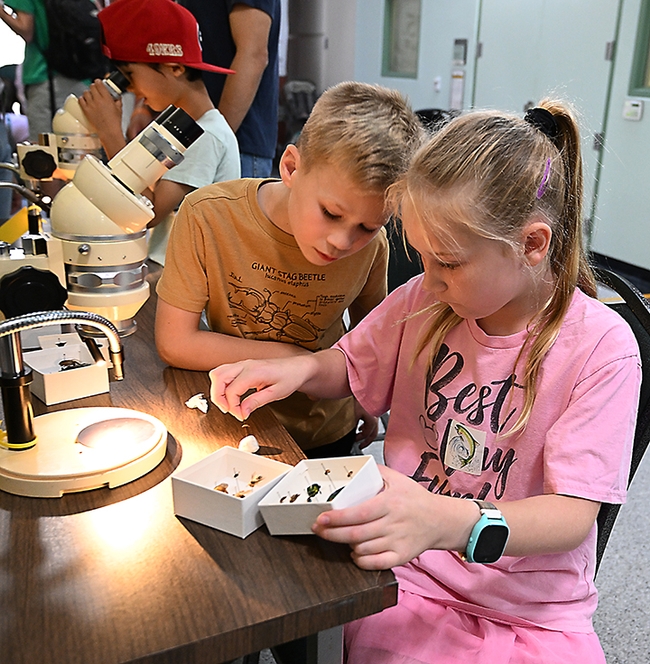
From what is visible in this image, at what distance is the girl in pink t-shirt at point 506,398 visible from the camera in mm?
874

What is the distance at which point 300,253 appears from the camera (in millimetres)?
1317

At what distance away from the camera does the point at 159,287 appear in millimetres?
1285

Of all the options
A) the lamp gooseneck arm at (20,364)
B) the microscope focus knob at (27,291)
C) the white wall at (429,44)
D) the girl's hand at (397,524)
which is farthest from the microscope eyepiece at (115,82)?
the white wall at (429,44)

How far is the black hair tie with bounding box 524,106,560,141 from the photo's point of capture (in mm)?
946

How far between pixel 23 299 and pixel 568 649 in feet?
2.95

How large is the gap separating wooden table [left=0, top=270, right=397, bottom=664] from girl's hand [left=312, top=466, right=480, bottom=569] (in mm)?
24

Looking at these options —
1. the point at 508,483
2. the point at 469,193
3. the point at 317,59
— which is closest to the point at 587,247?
the point at 469,193

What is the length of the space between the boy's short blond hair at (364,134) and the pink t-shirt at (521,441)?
0.80ft

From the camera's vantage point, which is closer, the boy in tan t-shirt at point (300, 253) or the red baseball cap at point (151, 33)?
the boy in tan t-shirt at point (300, 253)

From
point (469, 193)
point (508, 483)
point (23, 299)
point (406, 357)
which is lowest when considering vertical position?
point (508, 483)

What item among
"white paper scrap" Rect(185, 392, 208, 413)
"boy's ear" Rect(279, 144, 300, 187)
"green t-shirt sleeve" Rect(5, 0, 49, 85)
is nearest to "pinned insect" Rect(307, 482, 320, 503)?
"white paper scrap" Rect(185, 392, 208, 413)

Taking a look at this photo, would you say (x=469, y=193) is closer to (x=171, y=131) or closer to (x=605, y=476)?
(x=605, y=476)

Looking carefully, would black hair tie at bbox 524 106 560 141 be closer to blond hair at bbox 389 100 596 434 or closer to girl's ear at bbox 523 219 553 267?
blond hair at bbox 389 100 596 434

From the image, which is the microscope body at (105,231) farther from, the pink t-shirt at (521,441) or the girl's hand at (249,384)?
the pink t-shirt at (521,441)
